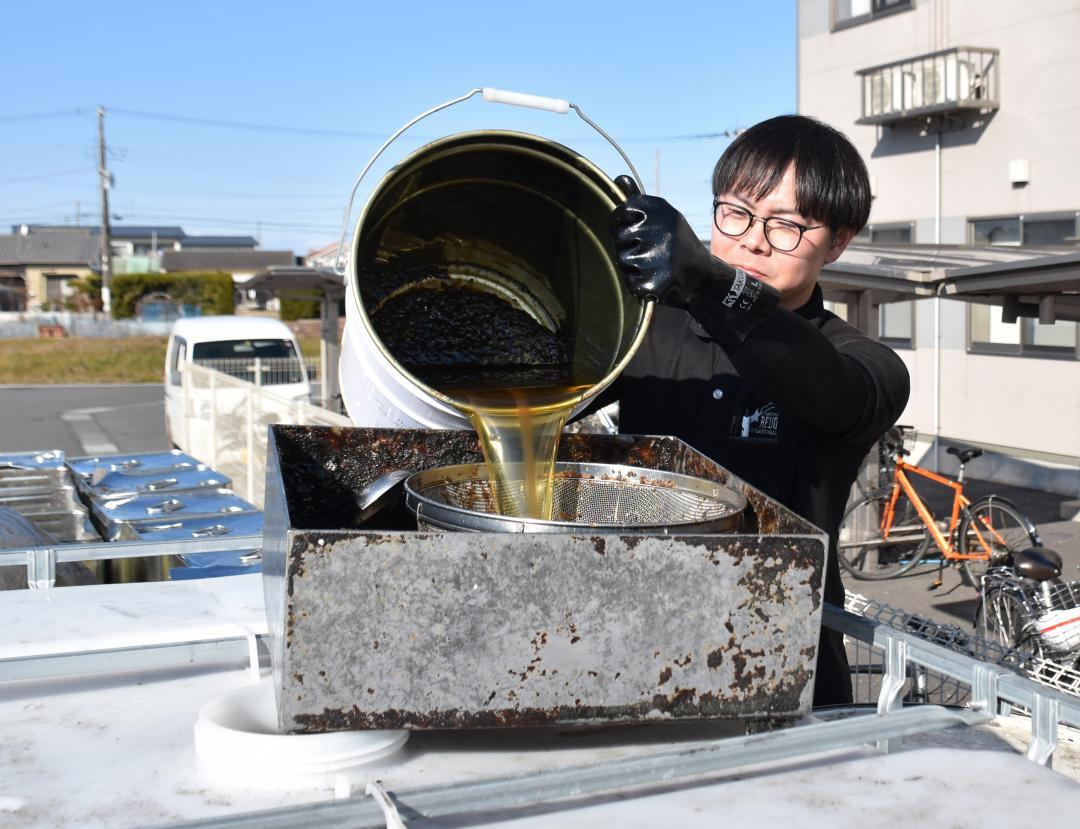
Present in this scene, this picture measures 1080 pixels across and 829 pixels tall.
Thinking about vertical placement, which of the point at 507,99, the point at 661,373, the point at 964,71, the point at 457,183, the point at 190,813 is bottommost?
the point at 190,813

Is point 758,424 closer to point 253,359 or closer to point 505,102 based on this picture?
point 505,102

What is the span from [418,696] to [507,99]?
55.6 inches

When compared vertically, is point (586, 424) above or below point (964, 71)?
below

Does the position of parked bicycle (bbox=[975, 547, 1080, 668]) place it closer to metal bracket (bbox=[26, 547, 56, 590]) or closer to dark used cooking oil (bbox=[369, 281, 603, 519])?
dark used cooking oil (bbox=[369, 281, 603, 519])

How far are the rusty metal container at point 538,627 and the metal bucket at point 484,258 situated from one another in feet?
2.74

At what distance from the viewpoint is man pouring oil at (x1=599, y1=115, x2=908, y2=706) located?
1.73m

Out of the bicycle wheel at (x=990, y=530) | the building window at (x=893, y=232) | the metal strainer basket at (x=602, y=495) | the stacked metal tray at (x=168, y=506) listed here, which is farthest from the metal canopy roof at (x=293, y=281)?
the metal strainer basket at (x=602, y=495)

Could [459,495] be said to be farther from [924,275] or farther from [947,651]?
[924,275]

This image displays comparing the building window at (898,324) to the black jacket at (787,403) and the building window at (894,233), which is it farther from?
the black jacket at (787,403)

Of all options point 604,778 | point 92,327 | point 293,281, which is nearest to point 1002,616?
point 604,778

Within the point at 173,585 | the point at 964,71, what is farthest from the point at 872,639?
the point at 964,71

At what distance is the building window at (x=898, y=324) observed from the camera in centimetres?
1539

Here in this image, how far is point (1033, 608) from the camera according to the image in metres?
6.17

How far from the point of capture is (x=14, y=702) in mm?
1676
